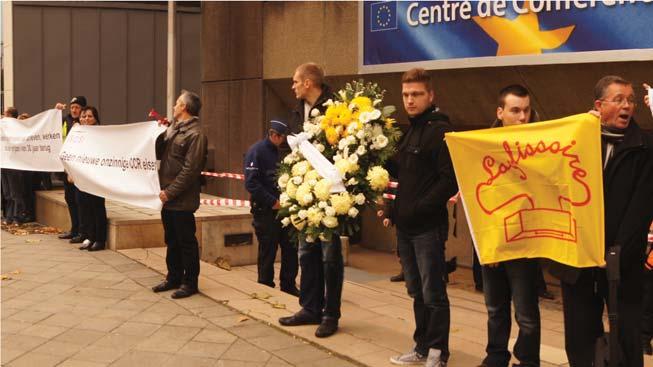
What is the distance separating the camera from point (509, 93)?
4.50m

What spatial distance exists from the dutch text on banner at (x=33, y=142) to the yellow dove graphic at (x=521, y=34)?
590 cm

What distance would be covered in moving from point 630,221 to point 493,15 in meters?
6.02

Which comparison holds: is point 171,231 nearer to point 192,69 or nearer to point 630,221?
point 630,221

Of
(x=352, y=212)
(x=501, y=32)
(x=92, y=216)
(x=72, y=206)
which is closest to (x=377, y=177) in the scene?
(x=352, y=212)

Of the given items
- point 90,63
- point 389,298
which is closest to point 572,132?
point 389,298

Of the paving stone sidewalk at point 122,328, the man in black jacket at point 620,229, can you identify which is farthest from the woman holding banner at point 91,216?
the man in black jacket at point 620,229

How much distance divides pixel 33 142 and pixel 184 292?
535cm

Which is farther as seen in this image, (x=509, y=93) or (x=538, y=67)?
(x=538, y=67)

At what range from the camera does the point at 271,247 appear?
8.71 meters

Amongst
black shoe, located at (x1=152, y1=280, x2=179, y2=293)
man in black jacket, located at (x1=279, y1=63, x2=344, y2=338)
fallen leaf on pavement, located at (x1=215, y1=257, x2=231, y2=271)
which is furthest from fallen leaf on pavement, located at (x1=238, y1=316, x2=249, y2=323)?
fallen leaf on pavement, located at (x1=215, y1=257, x2=231, y2=271)

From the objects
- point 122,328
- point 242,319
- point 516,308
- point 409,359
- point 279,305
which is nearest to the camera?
point 516,308

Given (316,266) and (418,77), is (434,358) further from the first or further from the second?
(418,77)

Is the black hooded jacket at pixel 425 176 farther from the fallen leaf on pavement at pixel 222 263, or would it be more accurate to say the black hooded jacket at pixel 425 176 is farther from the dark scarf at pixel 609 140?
the fallen leaf on pavement at pixel 222 263

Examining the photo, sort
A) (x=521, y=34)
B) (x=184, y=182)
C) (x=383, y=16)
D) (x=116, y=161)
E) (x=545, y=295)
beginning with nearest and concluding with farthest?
(x=184, y=182) → (x=116, y=161) → (x=521, y=34) → (x=545, y=295) → (x=383, y=16)
